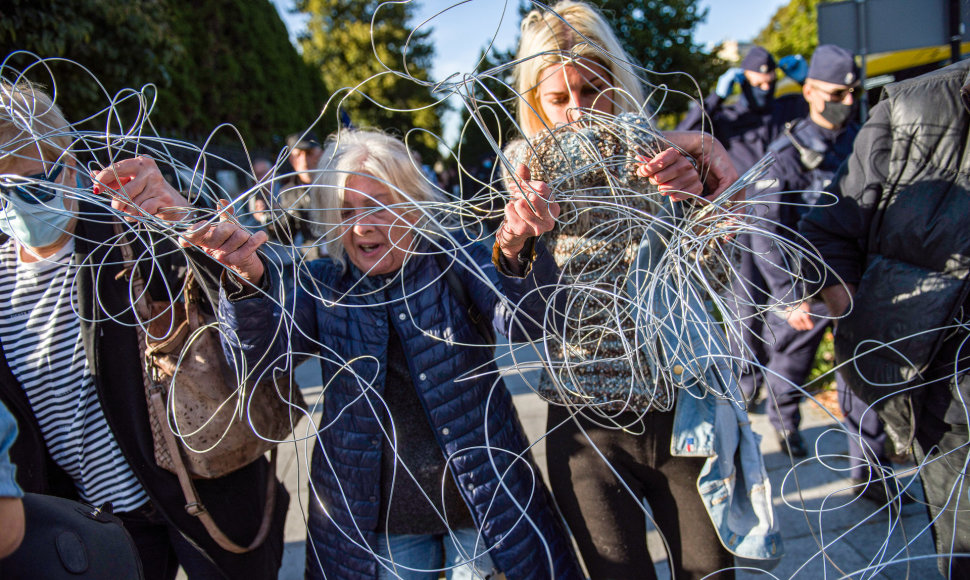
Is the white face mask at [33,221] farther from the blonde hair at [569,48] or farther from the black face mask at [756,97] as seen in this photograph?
the black face mask at [756,97]

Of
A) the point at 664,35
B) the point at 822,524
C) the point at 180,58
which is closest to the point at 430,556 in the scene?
the point at 822,524

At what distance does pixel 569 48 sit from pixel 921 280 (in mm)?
1097

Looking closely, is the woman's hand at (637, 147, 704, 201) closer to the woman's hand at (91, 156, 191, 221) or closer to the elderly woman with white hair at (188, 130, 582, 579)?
the elderly woman with white hair at (188, 130, 582, 579)

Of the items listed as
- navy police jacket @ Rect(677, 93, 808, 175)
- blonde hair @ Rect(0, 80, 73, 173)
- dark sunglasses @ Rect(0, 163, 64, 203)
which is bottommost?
navy police jacket @ Rect(677, 93, 808, 175)

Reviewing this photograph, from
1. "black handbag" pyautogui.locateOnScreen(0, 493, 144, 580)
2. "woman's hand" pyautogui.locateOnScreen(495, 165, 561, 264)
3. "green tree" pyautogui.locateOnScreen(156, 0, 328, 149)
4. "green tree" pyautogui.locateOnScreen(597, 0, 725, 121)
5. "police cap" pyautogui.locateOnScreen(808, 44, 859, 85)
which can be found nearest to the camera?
"black handbag" pyautogui.locateOnScreen(0, 493, 144, 580)

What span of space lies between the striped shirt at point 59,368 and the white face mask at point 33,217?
0.08m

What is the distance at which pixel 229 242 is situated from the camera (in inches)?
53.5

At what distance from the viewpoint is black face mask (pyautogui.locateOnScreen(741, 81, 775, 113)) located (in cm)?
363

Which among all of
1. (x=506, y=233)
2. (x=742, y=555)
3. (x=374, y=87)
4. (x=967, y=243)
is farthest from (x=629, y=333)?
(x=374, y=87)

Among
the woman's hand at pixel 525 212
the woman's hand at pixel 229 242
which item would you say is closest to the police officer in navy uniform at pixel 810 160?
the woman's hand at pixel 525 212

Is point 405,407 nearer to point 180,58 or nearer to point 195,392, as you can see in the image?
point 195,392

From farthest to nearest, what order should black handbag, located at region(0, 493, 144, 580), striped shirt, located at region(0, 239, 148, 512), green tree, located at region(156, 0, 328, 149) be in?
green tree, located at region(156, 0, 328, 149)
striped shirt, located at region(0, 239, 148, 512)
black handbag, located at region(0, 493, 144, 580)

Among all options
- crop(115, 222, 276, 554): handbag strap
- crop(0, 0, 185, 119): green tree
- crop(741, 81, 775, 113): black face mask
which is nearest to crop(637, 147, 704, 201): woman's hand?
crop(115, 222, 276, 554): handbag strap

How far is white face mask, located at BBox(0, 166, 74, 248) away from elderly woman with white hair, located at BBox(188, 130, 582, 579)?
536 millimetres
